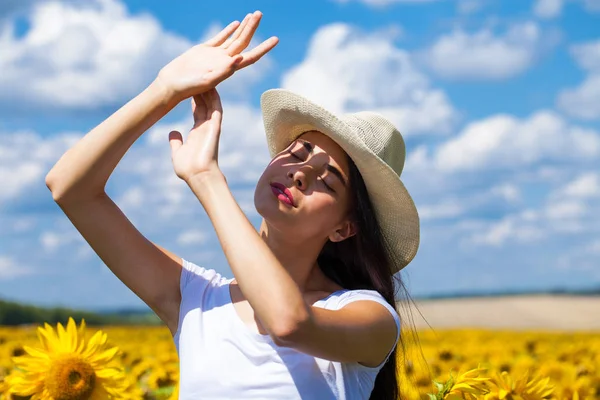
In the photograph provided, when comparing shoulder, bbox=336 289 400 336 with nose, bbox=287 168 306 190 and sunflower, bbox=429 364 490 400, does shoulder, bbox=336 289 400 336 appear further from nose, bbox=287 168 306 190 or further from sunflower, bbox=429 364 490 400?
nose, bbox=287 168 306 190

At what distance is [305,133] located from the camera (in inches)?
114

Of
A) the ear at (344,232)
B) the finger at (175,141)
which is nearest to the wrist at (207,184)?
the finger at (175,141)

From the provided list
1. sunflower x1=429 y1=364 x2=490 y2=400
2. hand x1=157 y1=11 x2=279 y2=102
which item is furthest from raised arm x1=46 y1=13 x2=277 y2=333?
sunflower x1=429 y1=364 x2=490 y2=400

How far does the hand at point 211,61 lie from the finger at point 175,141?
0.11 meters

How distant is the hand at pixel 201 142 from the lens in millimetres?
2322

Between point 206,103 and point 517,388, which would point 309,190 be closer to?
point 206,103

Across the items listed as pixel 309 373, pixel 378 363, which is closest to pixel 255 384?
pixel 309 373

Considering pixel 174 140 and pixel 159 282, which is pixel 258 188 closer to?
pixel 174 140

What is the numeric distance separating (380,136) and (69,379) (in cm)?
127

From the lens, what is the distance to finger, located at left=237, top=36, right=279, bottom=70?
251cm

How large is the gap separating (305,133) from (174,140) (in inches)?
21.9

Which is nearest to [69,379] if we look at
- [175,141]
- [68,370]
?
[68,370]

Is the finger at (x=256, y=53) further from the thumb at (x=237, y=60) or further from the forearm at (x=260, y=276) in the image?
the forearm at (x=260, y=276)

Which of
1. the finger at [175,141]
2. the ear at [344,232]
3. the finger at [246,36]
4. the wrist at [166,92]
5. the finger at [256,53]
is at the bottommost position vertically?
the ear at [344,232]
